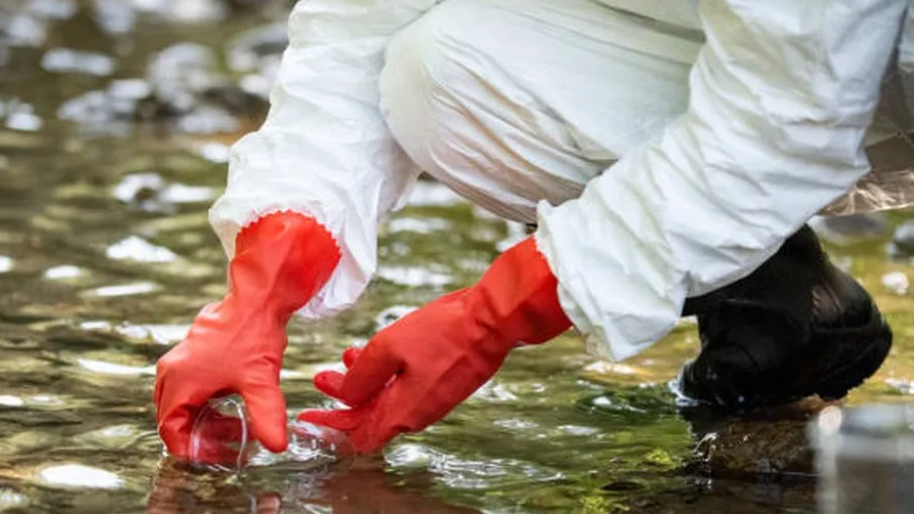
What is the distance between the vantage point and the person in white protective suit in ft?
6.57

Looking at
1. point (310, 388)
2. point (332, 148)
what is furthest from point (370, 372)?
point (310, 388)

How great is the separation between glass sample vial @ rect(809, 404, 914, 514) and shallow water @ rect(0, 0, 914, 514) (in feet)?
0.16

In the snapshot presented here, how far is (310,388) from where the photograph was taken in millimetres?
2635

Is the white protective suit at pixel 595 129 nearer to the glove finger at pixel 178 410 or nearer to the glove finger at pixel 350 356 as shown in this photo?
the glove finger at pixel 350 356

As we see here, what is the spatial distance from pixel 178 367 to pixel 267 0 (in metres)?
6.38

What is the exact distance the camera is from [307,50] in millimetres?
2436

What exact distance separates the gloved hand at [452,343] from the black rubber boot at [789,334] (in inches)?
17.3

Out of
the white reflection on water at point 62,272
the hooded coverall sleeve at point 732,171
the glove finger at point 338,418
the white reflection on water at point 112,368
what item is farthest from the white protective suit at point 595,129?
the white reflection on water at point 62,272

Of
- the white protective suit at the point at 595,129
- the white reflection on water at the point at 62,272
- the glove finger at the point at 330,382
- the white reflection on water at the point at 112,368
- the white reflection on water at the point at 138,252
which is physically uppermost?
the white protective suit at the point at 595,129

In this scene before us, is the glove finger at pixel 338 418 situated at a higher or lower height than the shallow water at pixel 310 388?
higher

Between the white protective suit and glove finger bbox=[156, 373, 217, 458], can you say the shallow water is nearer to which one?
glove finger bbox=[156, 373, 217, 458]

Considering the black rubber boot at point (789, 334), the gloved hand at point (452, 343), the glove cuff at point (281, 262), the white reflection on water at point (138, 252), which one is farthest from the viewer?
the white reflection on water at point (138, 252)

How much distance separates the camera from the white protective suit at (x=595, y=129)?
199 centimetres

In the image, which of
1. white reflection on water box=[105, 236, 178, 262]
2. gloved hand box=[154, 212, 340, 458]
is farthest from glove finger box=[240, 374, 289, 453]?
white reflection on water box=[105, 236, 178, 262]
